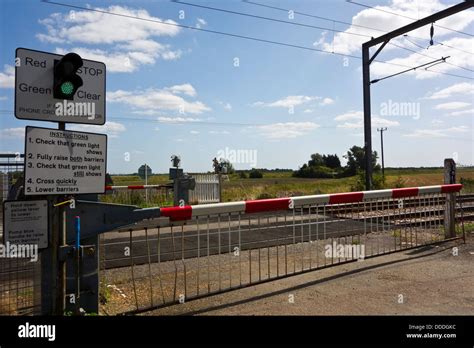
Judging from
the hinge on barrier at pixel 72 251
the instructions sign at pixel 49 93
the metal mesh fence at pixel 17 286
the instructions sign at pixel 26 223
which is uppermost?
the instructions sign at pixel 49 93

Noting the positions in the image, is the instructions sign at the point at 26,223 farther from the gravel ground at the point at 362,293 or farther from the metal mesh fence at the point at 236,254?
the gravel ground at the point at 362,293

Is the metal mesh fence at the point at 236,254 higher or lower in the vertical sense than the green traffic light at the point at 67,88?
lower

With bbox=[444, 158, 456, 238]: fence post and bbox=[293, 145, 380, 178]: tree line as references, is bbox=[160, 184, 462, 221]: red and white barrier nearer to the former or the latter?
bbox=[444, 158, 456, 238]: fence post

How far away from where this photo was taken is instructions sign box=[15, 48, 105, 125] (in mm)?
3086

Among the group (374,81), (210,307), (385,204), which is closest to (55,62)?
(210,307)

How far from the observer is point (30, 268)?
3617mm

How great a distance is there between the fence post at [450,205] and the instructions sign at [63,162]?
681 centimetres

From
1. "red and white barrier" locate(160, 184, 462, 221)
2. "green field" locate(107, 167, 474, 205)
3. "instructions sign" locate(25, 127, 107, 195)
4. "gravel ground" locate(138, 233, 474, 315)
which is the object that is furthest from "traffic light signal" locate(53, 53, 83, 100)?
"green field" locate(107, 167, 474, 205)

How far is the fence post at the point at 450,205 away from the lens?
7.56 meters

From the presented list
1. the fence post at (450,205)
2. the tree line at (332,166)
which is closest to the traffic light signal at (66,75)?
the fence post at (450,205)

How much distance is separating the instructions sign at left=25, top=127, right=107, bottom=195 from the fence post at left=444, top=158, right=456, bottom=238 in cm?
681

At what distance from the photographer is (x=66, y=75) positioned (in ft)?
10.5

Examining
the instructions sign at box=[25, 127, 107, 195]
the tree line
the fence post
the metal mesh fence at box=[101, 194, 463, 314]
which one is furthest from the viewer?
the tree line
